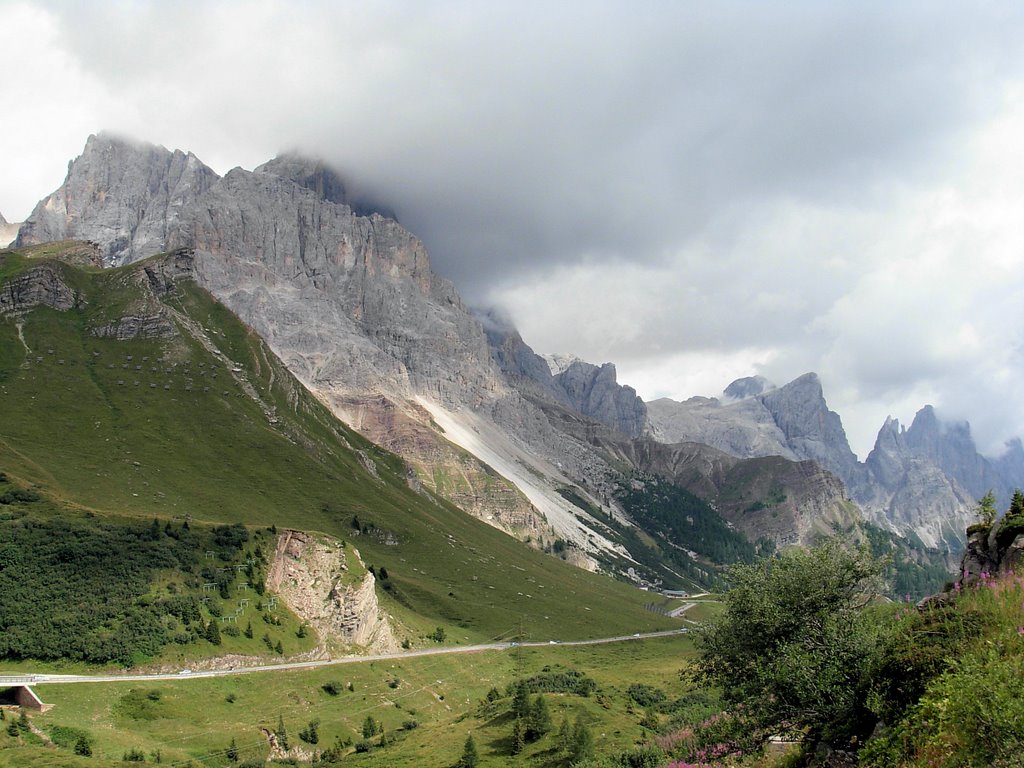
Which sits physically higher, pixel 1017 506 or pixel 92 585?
pixel 1017 506

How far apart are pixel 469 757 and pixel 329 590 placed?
258 feet

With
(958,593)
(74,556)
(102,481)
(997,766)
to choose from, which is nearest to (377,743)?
(74,556)

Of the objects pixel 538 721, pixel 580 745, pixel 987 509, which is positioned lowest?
pixel 538 721

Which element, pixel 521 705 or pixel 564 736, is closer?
pixel 564 736

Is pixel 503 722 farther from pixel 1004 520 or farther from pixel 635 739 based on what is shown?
pixel 1004 520

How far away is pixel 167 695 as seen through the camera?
93250 millimetres

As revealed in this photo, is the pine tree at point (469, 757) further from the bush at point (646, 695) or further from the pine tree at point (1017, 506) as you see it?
the pine tree at point (1017, 506)

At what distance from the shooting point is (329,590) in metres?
140

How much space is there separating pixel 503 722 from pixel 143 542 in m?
86.8

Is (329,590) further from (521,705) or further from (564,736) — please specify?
(564,736)

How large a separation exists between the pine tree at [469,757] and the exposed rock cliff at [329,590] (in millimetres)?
68383

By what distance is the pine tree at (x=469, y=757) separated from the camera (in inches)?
2635

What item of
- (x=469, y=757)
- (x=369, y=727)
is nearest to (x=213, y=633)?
(x=369, y=727)

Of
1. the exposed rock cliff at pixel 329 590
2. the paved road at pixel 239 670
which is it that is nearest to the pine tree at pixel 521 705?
the paved road at pixel 239 670
